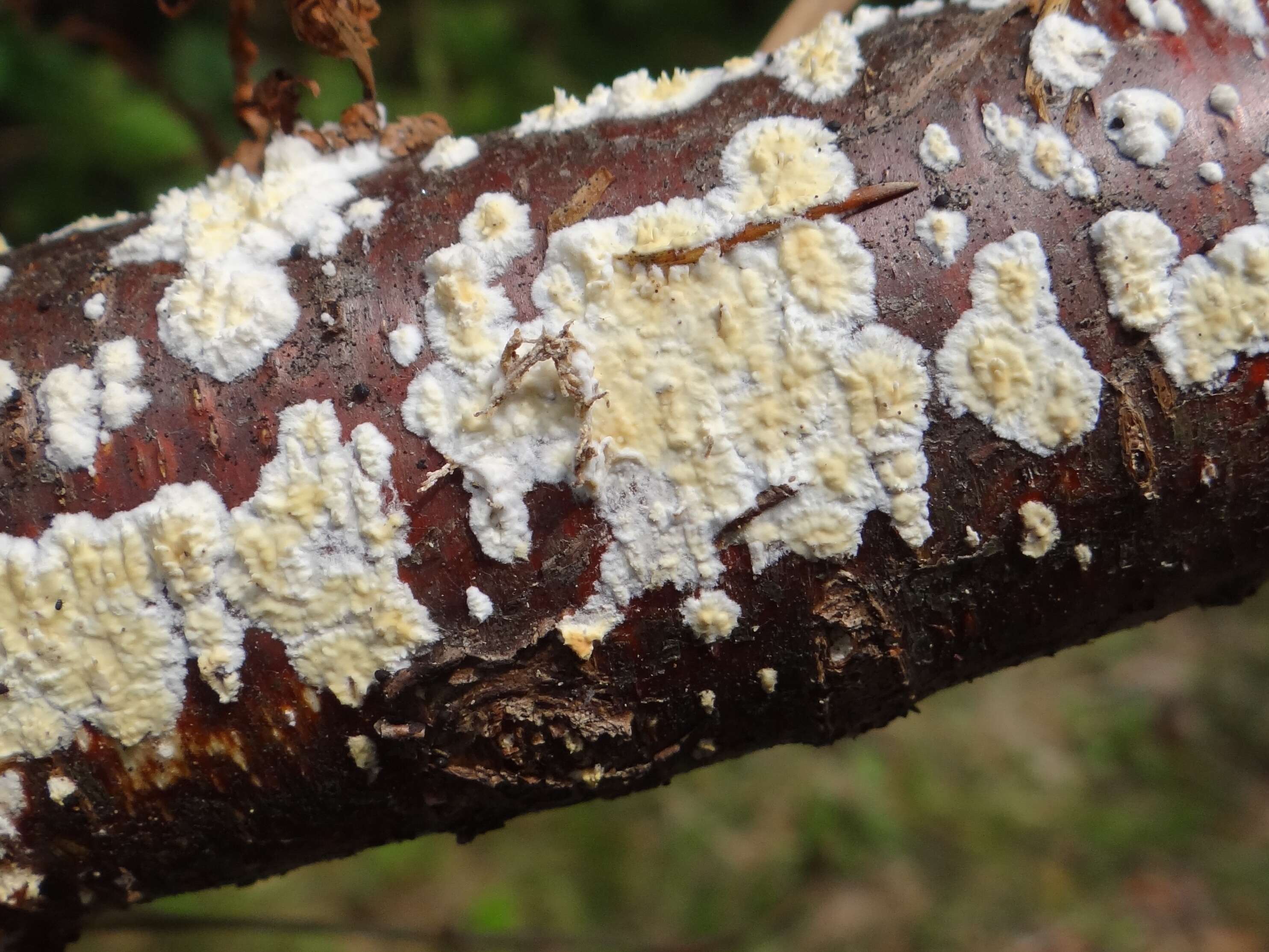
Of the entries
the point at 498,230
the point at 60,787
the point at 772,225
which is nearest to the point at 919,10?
the point at 772,225

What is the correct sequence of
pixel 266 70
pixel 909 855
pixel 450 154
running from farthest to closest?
pixel 909 855 < pixel 266 70 < pixel 450 154

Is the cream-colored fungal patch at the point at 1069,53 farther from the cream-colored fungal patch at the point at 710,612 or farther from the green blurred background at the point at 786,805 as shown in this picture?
the green blurred background at the point at 786,805

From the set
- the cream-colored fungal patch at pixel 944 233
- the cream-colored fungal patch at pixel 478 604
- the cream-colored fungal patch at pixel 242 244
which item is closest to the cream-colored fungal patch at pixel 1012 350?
the cream-colored fungal patch at pixel 944 233

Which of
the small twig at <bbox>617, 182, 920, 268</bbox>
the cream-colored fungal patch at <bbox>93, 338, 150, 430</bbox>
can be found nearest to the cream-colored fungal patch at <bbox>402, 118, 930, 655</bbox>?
the small twig at <bbox>617, 182, 920, 268</bbox>

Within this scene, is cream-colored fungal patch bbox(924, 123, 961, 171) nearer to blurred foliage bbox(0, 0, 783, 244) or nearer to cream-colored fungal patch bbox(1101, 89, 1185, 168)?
cream-colored fungal patch bbox(1101, 89, 1185, 168)

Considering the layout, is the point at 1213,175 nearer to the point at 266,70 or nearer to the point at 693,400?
the point at 693,400
